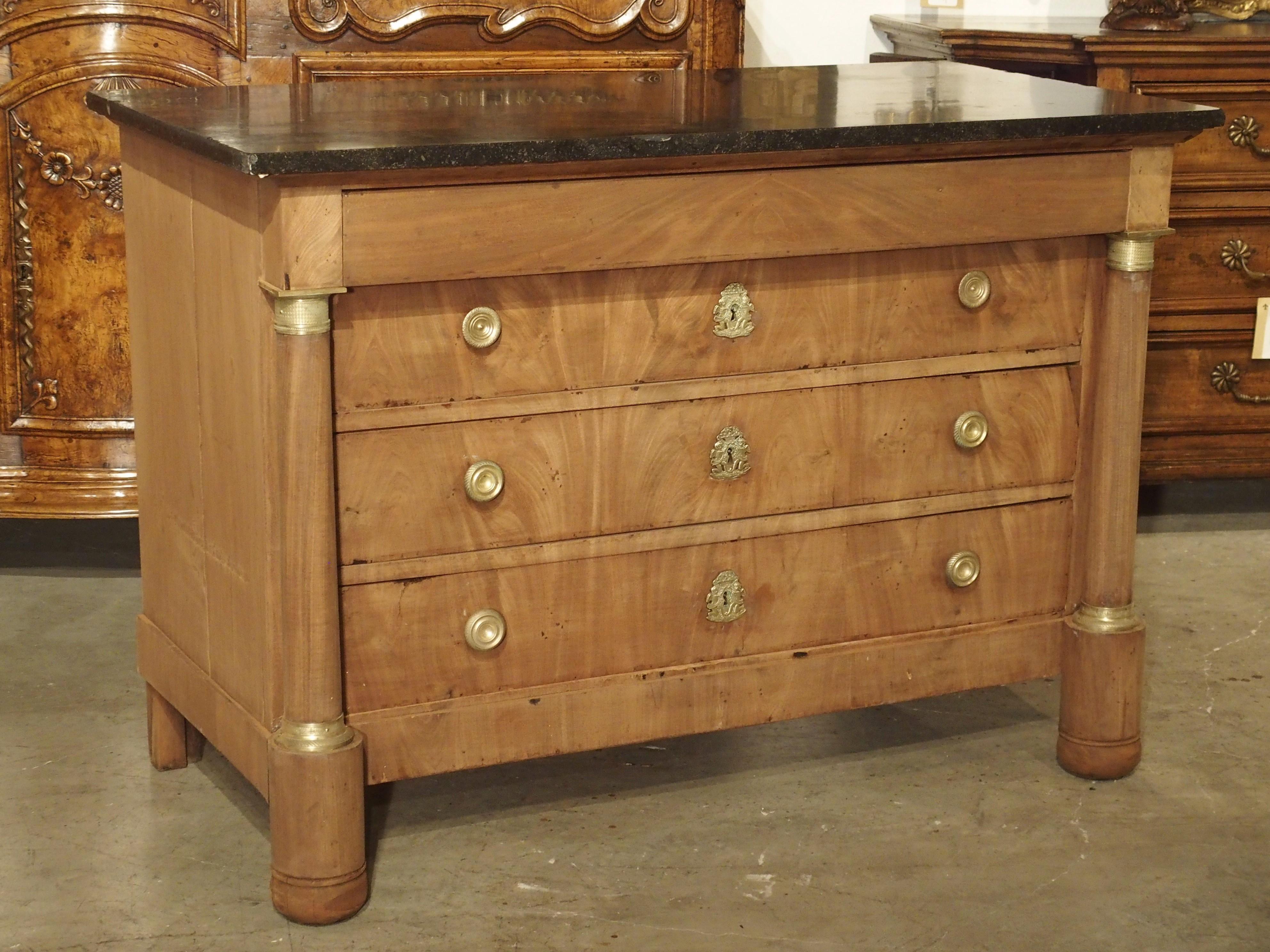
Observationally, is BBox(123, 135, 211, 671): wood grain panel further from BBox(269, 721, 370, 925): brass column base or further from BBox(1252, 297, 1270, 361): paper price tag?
BBox(1252, 297, 1270, 361): paper price tag

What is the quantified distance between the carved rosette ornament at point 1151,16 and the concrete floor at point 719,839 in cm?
128

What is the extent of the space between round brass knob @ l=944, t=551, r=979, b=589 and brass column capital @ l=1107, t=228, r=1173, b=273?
43 centimetres

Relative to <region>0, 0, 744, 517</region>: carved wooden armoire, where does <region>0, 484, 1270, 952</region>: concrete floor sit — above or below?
below

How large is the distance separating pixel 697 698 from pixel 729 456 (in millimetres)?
320

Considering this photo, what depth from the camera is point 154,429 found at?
232 centimetres

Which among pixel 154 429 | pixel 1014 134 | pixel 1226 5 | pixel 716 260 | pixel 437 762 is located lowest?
pixel 437 762

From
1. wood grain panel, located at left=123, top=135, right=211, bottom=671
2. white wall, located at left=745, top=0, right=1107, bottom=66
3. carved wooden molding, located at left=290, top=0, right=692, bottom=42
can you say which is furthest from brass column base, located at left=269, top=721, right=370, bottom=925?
white wall, located at left=745, top=0, right=1107, bottom=66

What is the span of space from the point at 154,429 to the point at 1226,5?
258 cm

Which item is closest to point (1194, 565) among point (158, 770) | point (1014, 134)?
point (1014, 134)

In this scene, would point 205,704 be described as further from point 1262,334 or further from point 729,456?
point 1262,334

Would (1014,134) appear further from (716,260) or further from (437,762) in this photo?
(437,762)

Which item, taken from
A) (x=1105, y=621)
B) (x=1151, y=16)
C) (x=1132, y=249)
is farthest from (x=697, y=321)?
(x=1151, y=16)

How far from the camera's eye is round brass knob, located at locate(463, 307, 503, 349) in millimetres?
2033

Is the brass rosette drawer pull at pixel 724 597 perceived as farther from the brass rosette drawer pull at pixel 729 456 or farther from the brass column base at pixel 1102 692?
the brass column base at pixel 1102 692
